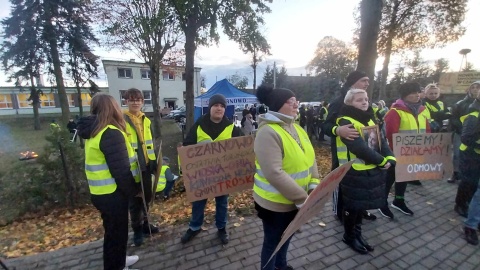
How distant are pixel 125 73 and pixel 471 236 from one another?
123 feet

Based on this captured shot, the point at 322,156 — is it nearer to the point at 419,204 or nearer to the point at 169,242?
the point at 419,204

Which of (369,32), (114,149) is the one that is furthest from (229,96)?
(114,149)

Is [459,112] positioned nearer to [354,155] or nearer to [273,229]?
[354,155]

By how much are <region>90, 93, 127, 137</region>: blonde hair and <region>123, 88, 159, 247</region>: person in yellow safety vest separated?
65cm

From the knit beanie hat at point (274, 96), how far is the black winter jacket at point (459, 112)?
443cm

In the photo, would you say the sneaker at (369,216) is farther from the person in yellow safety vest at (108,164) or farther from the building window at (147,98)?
the building window at (147,98)

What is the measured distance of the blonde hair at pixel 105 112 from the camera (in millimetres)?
2209

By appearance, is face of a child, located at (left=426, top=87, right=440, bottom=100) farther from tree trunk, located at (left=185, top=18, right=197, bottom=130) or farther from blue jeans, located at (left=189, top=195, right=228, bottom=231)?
tree trunk, located at (left=185, top=18, right=197, bottom=130)

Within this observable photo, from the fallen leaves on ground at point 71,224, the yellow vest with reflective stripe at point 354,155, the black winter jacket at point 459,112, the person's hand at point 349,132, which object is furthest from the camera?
the black winter jacket at point 459,112

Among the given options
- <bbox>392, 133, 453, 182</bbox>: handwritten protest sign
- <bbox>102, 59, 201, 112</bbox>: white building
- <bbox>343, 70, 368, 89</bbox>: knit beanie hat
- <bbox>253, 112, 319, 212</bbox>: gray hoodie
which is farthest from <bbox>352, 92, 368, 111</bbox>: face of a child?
<bbox>102, 59, 201, 112</bbox>: white building

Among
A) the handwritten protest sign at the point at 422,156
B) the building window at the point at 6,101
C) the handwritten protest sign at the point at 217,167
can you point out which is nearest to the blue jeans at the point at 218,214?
the handwritten protest sign at the point at 217,167

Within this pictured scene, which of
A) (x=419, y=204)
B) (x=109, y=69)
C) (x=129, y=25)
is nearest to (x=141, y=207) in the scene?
(x=419, y=204)

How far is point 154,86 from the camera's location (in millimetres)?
15609

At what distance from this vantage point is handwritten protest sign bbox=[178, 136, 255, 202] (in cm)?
316
